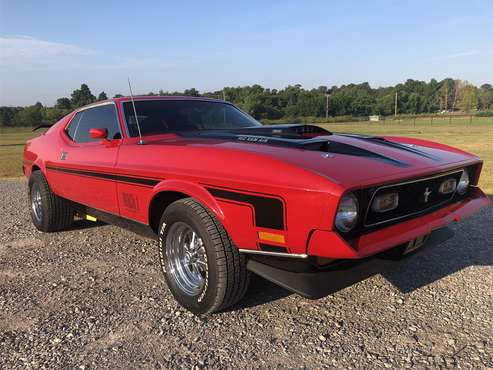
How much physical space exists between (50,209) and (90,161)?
4.31 ft

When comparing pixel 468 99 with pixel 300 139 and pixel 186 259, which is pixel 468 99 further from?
pixel 186 259

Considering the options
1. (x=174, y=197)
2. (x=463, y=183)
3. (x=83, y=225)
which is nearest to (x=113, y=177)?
(x=174, y=197)

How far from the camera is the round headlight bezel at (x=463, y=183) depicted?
3.26 metres

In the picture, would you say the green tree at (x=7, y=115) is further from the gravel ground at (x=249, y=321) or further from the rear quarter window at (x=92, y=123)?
the gravel ground at (x=249, y=321)

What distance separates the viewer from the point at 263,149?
268 centimetres

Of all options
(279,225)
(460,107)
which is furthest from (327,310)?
(460,107)

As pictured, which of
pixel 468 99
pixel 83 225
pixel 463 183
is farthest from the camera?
pixel 468 99

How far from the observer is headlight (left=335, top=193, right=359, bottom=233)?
7.44ft

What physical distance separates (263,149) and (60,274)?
2.29m

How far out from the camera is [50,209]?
482 cm

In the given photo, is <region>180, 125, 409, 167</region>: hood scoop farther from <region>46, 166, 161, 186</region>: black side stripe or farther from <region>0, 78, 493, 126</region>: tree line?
<region>0, 78, 493, 126</region>: tree line

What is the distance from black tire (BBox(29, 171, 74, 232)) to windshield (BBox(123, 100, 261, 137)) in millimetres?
1665

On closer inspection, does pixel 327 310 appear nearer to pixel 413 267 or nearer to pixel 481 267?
pixel 413 267

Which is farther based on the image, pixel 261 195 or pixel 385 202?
pixel 385 202
